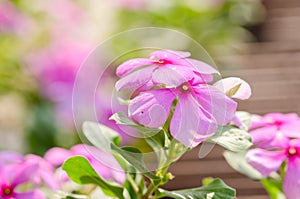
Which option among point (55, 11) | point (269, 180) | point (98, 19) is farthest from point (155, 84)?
point (98, 19)

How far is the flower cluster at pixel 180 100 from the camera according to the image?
1.96ft

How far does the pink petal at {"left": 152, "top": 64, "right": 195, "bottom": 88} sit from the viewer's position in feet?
1.97

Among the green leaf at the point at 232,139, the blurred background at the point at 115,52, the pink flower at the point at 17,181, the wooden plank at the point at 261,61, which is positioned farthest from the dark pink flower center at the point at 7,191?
the wooden plank at the point at 261,61

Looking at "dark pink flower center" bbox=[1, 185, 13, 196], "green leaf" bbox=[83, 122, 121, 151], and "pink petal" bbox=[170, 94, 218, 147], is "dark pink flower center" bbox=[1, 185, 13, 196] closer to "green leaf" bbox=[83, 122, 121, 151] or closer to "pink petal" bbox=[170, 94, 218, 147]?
"green leaf" bbox=[83, 122, 121, 151]

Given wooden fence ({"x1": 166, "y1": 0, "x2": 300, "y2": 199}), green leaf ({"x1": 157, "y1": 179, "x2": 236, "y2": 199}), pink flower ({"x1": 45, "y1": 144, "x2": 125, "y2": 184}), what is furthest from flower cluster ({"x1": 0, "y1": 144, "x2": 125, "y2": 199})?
wooden fence ({"x1": 166, "y1": 0, "x2": 300, "y2": 199})

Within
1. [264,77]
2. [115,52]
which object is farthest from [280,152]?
[264,77]

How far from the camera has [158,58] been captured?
0.65m

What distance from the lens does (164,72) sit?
2.00ft

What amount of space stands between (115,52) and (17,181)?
4.79 feet

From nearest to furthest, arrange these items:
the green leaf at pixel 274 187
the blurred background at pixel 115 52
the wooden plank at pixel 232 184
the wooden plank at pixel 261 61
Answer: the green leaf at pixel 274 187, the wooden plank at pixel 232 184, the blurred background at pixel 115 52, the wooden plank at pixel 261 61

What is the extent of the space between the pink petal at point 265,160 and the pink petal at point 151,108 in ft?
0.57

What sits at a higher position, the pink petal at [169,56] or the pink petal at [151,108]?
the pink petal at [169,56]

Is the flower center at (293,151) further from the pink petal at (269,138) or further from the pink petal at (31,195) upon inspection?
the pink petal at (31,195)

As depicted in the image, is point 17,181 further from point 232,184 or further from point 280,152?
point 232,184
